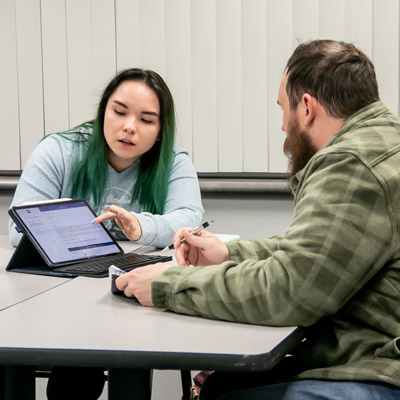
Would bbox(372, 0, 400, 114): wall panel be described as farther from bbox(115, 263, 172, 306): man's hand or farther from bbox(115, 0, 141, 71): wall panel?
bbox(115, 263, 172, 306): man's hand

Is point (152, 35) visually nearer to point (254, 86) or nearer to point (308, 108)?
point (254, 86)

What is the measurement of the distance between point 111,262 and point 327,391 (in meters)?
0.81

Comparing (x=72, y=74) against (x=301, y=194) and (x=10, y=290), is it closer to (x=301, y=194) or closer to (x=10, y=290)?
(x=10, y=290)

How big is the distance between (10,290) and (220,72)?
5.81ft

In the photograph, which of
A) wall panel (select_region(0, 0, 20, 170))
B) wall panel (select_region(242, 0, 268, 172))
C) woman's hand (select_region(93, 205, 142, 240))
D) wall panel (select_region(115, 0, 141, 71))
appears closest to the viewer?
woman's hand (select_region(93, 205, 142, 240))

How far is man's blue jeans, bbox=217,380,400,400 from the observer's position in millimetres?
1124

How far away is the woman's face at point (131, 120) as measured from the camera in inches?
92.9

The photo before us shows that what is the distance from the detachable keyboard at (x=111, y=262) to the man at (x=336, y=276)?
0.35 metres

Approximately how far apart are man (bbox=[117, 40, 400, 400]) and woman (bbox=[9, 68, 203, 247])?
1.01 m

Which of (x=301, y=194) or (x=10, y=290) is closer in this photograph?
(x=301, y=194)

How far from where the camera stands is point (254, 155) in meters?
3.03

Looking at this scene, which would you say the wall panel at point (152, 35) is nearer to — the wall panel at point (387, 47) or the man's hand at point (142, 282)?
the wall panel at point (387, 47)

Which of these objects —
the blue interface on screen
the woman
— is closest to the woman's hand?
the blue interface on screen

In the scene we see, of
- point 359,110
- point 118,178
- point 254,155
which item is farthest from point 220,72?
point 359,110
